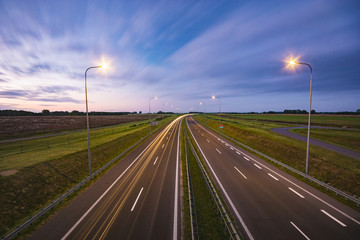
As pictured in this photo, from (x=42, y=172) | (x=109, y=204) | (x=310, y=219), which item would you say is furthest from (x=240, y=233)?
(x=42, y=172)

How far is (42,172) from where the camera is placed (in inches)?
624

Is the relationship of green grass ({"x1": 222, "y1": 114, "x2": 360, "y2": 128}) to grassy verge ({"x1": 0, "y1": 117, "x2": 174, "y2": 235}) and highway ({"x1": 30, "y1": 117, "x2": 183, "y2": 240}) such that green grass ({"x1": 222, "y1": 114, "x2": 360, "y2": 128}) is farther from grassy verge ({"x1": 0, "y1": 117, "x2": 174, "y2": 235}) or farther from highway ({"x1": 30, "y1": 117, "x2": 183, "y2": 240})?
grassy verge ({"x1": 0, "y1": 117, "x2": 174, "y2": 235})

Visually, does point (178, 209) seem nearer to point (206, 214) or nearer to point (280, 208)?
point (206, 214)

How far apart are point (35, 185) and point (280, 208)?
2127 cm

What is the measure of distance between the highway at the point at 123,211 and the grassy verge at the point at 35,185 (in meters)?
2.67

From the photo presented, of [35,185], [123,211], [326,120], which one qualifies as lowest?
[123,211]

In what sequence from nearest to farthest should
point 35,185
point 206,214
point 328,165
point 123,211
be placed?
point 206,214, point 123,211, point 35,185, point 328,165

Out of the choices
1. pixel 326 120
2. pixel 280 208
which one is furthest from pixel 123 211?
pixel 326 120

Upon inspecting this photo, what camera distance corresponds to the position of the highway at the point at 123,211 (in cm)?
873

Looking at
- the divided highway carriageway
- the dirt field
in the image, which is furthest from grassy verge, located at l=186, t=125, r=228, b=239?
the dirt field

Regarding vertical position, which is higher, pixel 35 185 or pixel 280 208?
pixel 35 185

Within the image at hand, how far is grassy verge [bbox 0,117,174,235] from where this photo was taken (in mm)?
10594

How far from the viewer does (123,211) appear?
10.6 metres

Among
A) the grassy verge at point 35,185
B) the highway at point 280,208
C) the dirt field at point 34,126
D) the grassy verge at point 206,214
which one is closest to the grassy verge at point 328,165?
the highway at point 280,208
